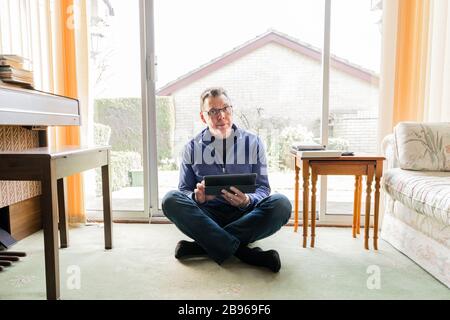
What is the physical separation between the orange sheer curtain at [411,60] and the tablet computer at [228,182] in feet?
3.68

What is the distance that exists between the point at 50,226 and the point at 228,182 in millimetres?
732

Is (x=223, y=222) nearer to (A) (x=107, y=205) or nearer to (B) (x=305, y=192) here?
(B) (x=305, y=192)

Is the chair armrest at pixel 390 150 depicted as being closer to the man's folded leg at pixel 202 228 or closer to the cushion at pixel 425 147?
the cushion at pixel 425 147

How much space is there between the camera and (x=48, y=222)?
1175 millimetres

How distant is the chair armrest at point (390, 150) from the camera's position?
1.84 metres

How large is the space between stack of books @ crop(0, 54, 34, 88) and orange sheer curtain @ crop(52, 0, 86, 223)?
0.42 meters

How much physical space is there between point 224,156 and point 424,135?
1.05 m

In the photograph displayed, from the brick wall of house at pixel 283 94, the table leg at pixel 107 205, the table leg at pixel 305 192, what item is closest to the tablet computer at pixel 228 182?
the table leg at pixel 305 192

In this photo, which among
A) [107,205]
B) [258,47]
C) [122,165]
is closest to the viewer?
[107,205]

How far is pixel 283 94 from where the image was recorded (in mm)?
2367

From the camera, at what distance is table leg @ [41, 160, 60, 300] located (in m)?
1.16

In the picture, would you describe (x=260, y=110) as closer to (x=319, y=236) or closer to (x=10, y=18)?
(x=319, y=236)

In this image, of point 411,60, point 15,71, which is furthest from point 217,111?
point 411,60

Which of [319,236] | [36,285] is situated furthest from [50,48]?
[319,236]
